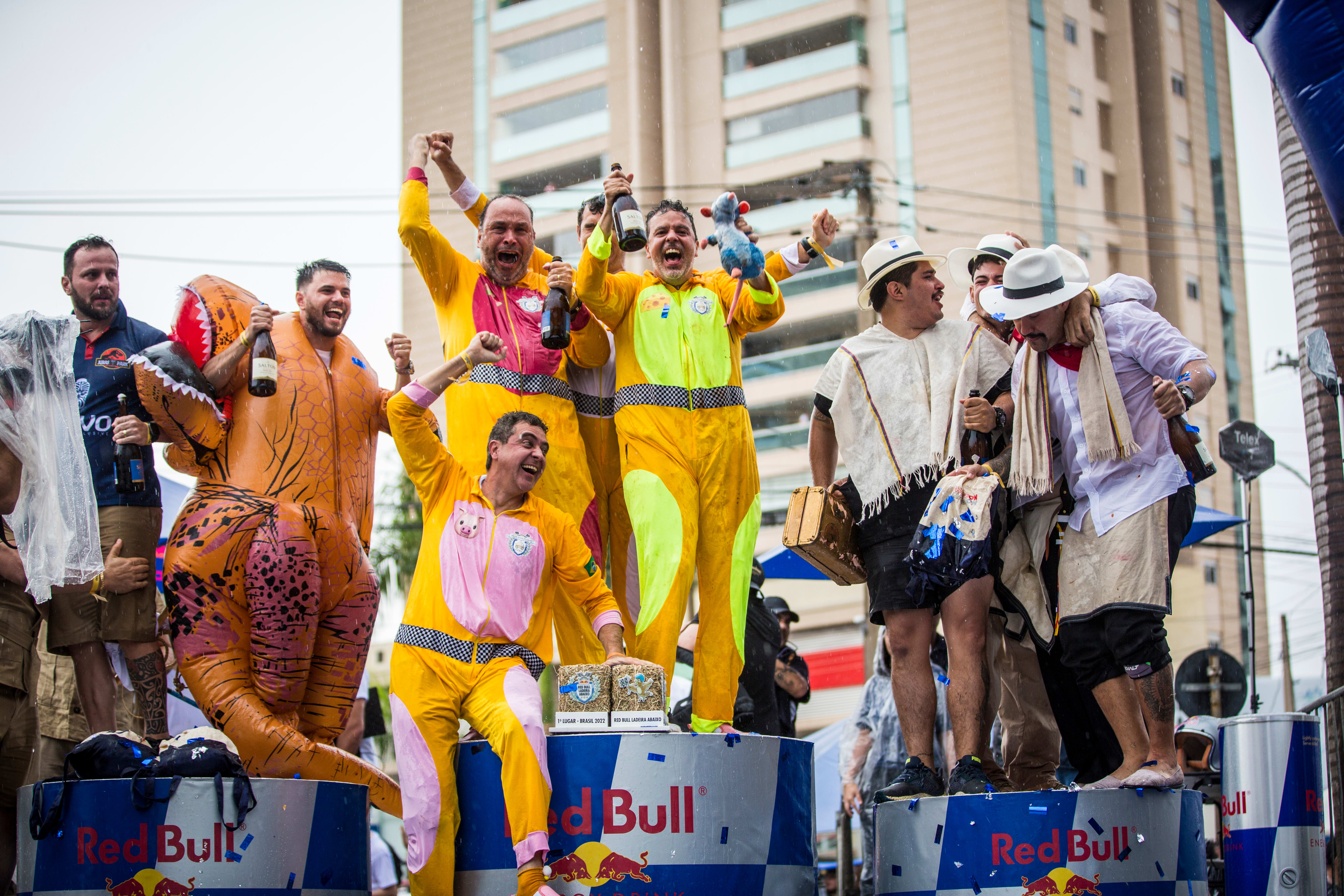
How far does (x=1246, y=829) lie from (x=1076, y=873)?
176 cm

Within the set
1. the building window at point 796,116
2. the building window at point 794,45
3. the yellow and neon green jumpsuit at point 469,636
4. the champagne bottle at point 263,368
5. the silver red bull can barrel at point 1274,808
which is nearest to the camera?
the yellow and neon green jumpsuit at point 469,636

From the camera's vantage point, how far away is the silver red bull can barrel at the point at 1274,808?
5.32 metres

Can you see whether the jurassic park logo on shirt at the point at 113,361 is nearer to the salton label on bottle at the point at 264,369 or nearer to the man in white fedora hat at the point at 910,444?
the salton label on bottle at the point at 264,369

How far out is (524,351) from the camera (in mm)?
4977

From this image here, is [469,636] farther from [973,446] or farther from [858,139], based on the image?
[858,139]

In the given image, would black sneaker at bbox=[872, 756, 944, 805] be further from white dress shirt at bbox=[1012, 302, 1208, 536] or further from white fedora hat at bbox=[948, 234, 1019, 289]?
white fedora hat at bbox=[948, 234, 1019, 289]

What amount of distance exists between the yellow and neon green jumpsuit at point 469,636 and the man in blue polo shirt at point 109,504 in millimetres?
1031

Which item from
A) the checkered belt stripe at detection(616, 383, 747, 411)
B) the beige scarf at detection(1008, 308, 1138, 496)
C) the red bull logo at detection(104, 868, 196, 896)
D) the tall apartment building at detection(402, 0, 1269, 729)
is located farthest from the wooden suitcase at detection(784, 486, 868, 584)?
the tall apartment building at detection(402, 0, 1269, 729)

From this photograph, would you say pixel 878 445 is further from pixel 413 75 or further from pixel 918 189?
pixel 413 75

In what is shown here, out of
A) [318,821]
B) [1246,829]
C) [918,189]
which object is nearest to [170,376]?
[318,821]

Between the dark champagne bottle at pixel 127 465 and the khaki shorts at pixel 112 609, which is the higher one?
the dark champagne bottle at pixel 127 465

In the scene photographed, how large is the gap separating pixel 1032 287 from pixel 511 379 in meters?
1.84

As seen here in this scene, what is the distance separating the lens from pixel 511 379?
4938 mm

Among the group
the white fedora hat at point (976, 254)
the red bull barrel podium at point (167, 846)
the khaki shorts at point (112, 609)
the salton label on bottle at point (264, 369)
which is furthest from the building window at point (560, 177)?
the red bull barrel podium at point (167, 846)
